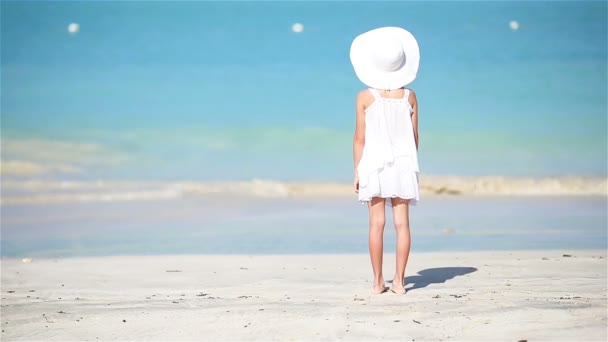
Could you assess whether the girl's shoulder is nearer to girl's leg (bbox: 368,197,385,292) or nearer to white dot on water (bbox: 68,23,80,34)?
girl's leg (bbox: 368,197,385,292)

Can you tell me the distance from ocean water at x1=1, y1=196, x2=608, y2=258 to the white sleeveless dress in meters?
2.46

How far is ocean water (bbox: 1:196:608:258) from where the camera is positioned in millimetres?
6758

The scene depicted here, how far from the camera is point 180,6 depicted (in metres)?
14.5

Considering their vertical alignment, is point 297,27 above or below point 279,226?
above

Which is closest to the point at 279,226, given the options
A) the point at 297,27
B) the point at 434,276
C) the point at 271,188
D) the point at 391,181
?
the point at 434,276

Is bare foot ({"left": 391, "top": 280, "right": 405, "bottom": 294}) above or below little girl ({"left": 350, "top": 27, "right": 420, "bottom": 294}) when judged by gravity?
below

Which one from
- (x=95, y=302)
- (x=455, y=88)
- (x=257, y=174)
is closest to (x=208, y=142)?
(x=257, y=174)

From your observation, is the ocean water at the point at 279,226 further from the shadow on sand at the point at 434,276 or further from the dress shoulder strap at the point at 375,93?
the dress shoulder strap at the point at 375,93

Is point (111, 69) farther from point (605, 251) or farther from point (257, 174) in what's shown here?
point (605, 251)

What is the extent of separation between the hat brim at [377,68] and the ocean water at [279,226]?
8.51 feet

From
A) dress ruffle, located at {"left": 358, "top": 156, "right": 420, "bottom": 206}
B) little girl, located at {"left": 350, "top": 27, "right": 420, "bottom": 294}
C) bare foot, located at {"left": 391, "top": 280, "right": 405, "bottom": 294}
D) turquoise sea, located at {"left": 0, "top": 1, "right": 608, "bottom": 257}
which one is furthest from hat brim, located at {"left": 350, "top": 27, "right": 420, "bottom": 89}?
turquoise sea, located at {"left": 0, "top": 1, "right": 608, "bottom": 257}

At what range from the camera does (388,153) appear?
155 inches

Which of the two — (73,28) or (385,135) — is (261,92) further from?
(385,135)

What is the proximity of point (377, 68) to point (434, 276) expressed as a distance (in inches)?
53.8
